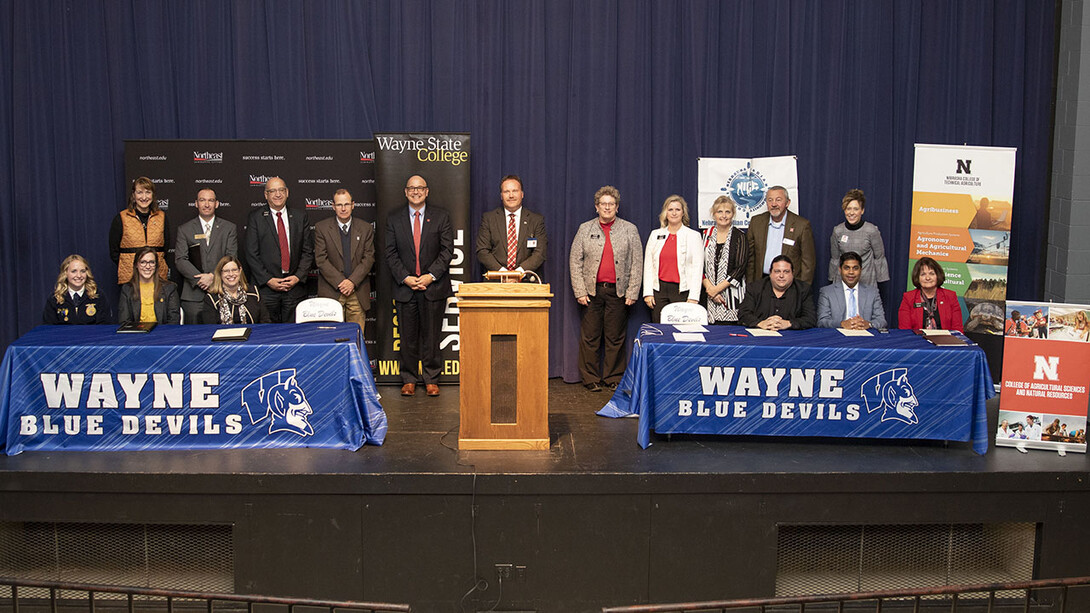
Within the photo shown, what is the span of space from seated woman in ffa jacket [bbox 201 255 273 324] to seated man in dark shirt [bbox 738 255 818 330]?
11.0ft

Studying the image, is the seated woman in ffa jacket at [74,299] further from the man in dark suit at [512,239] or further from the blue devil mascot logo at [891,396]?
the blue devil mascot logo at [891,396]

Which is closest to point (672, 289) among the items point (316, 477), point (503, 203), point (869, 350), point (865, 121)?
point (503, 203)

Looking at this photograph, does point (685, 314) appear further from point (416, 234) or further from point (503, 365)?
point (416, 234)

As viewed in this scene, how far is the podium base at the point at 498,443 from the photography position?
514 cm

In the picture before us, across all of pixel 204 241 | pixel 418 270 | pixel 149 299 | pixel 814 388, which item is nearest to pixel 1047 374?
pixel 814 388

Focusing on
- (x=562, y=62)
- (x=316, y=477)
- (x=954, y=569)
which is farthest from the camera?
(x=562, y=62)

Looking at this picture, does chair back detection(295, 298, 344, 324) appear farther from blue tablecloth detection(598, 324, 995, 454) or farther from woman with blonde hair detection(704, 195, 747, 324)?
woman with blonde hair detection(704, 195, 747, 324)

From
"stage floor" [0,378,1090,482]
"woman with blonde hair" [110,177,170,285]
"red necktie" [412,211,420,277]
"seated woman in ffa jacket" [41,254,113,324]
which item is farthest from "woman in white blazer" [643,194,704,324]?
"seated woman in ffa jacket" [41,254,113,324]

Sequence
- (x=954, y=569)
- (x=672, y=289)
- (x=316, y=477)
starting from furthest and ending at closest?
(x=672, y=289) → (x=954, y=569) → (x=316, y=477)

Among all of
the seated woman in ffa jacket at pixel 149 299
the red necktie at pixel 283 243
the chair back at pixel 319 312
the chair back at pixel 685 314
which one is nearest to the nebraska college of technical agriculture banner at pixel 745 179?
the chair back at pixel 685 314

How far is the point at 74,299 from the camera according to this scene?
5.87 m

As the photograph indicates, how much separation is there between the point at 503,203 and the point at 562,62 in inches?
53.8

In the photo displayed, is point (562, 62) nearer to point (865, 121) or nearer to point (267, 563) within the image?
point (865, 121)

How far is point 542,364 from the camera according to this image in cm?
505
